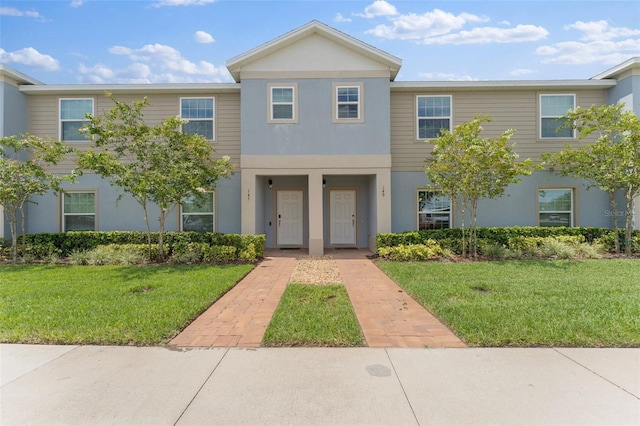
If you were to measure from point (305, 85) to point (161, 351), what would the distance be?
943 cm

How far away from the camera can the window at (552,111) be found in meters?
11.9

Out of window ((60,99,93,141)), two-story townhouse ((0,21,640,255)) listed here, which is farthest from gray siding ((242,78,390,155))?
window ((60,99,93,141))

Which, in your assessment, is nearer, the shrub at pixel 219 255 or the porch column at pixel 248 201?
the shrub at pixel 219 255

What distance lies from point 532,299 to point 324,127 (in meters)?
7.79

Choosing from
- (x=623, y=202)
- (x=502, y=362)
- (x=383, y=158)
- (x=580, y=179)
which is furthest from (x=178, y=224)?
(x=623, y=202)

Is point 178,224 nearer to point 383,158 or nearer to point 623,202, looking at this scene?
point 383,158

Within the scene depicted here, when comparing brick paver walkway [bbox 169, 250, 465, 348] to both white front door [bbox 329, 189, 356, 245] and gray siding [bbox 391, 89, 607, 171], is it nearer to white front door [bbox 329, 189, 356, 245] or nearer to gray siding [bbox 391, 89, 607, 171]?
white front door [bbox 329, 189, 356, 245]

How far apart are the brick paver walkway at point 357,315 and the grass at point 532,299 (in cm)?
27

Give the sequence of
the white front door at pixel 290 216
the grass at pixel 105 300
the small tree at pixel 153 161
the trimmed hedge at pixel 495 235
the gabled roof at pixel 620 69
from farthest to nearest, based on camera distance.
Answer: the white front door at pixel 290 216 < the gabled roof at pixel 620 69 < the trimmed hedge at pixel 495 235 < the small tree at pixel 153 161 < the grass at pixel 105 300

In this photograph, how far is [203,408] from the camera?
2832 millimetres

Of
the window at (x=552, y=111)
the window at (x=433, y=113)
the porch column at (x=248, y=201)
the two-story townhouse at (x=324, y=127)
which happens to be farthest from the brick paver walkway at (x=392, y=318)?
the window at (x=552, y=111)

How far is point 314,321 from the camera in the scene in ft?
15.4

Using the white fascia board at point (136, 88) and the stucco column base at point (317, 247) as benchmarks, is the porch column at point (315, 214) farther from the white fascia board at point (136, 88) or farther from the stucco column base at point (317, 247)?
the white fascia board at point (136, 88)

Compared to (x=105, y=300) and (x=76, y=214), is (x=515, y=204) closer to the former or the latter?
(x=105, y=300)
